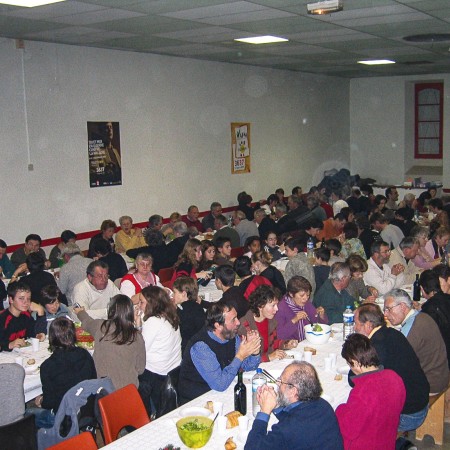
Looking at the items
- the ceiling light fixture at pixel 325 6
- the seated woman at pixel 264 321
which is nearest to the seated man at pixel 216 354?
the seated woman at pixel 264 321

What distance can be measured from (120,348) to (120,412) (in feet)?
2.86

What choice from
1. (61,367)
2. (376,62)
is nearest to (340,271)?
(61,367)

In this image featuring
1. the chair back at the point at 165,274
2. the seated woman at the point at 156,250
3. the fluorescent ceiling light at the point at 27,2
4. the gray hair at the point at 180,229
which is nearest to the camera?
the fluorescent ceiling light at the point at 27,2

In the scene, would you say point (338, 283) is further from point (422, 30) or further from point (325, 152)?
point (325, 152)

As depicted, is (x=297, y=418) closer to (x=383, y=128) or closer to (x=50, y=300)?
(x=50, y=300)

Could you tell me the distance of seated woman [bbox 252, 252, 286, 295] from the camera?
286 inches

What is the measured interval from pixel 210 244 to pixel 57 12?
329 centimetres

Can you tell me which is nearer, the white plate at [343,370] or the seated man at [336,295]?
the white plate at [343,370]

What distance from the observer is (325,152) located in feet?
57.8

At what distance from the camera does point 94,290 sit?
22.1 feet

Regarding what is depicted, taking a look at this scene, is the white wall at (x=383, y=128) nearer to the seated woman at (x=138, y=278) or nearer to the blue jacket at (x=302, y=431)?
the seated woman at (x=138, y=278)

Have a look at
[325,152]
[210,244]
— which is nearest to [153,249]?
[210,244]

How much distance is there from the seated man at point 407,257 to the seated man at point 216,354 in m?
3.84

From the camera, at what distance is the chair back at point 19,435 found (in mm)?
3906
